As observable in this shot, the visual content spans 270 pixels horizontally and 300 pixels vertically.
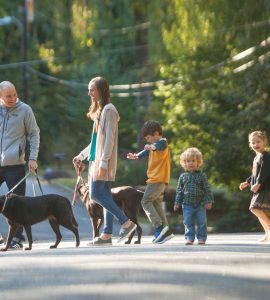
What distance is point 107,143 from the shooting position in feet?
46.1

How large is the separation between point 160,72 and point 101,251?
101ft

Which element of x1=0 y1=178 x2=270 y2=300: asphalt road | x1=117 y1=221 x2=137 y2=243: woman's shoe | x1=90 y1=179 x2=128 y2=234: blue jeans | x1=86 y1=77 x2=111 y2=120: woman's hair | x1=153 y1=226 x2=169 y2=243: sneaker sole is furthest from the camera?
x1=153 y1=226 x2=169 y2=243: sneaker sole

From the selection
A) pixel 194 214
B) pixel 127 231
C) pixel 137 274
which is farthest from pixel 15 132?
pixel 137 274

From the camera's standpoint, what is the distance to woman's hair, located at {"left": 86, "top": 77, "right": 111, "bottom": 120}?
46.1 feet

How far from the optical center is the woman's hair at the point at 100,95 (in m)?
14.1

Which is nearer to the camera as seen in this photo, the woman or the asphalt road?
the asphalt road

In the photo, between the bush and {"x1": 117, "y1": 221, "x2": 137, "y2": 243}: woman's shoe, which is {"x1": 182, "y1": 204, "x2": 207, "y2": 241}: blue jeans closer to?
{"x1": 117, "y1": 221, "x2": 137, "y2": 243}: woman's shoe

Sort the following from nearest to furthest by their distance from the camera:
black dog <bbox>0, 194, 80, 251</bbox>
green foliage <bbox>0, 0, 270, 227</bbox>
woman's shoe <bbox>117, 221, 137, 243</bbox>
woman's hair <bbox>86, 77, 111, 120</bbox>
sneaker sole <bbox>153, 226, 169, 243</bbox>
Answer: black dog <bbox>0, 194, 80, 251</bbox>
woman's hair <bbox>86, 77, 111, 120</bbox>
woman's shoe <bbox>117, 221, 137, 243</bbox>
sneaker sole <bbox>153, 226, 169, 243</bbox>
green foliage <bbox>0, 0, 270, 227</bbox>

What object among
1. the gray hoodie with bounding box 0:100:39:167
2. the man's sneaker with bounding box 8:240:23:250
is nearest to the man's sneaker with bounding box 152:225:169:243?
the man's sneaker with bounding box 8:240:23:250

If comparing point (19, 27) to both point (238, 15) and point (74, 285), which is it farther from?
point (74, 285)

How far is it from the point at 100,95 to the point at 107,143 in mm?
Result: 568

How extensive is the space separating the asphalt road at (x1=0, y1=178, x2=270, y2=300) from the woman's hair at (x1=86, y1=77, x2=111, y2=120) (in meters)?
2.01

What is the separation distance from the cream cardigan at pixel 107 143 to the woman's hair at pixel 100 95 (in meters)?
0.09

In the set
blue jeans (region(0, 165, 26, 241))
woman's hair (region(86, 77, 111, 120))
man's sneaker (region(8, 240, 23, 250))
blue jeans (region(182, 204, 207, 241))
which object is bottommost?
man's sneaker (region(8, 240, 23, 250))
